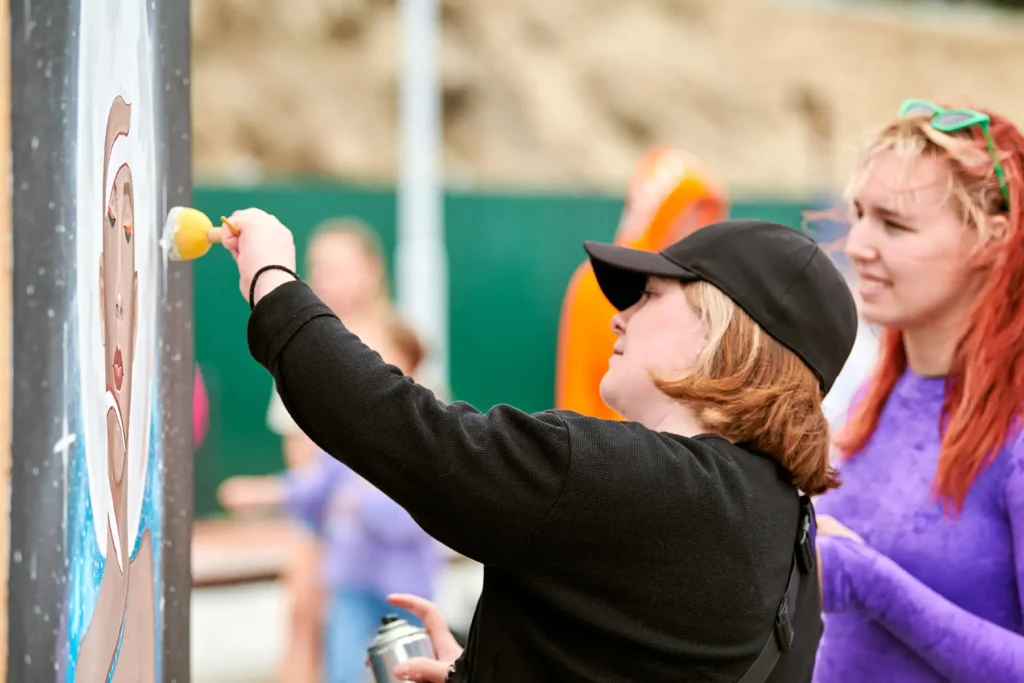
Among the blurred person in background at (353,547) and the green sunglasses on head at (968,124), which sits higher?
the green sunglasses on head at (968,124)

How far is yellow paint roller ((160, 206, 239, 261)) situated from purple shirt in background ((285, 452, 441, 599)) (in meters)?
2.29

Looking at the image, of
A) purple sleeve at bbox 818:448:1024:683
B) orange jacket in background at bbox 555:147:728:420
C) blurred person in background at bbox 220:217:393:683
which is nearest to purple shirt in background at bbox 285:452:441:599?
blurred person in background at bbox 220:217:393:683

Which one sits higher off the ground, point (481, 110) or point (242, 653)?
point (481, 110)

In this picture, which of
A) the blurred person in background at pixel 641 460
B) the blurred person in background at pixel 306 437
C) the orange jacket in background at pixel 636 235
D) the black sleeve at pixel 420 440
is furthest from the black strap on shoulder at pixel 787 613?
the blurred person in background at pixel 306 437

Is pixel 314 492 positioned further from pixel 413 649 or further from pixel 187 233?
pixel 187 233

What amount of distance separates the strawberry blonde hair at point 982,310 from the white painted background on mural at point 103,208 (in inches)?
43.4

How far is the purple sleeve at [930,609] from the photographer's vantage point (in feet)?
5.46

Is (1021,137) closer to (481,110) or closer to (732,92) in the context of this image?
(481,110)

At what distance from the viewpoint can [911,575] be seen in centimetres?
178

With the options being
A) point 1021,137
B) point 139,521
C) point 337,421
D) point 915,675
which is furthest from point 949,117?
point 139,521

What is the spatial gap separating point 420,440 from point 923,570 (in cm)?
91

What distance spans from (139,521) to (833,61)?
Answer: 2128cm

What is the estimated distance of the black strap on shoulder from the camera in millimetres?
1383

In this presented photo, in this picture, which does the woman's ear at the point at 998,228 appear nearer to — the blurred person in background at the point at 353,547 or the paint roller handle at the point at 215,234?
the paint roller handle at the point at 215,234
